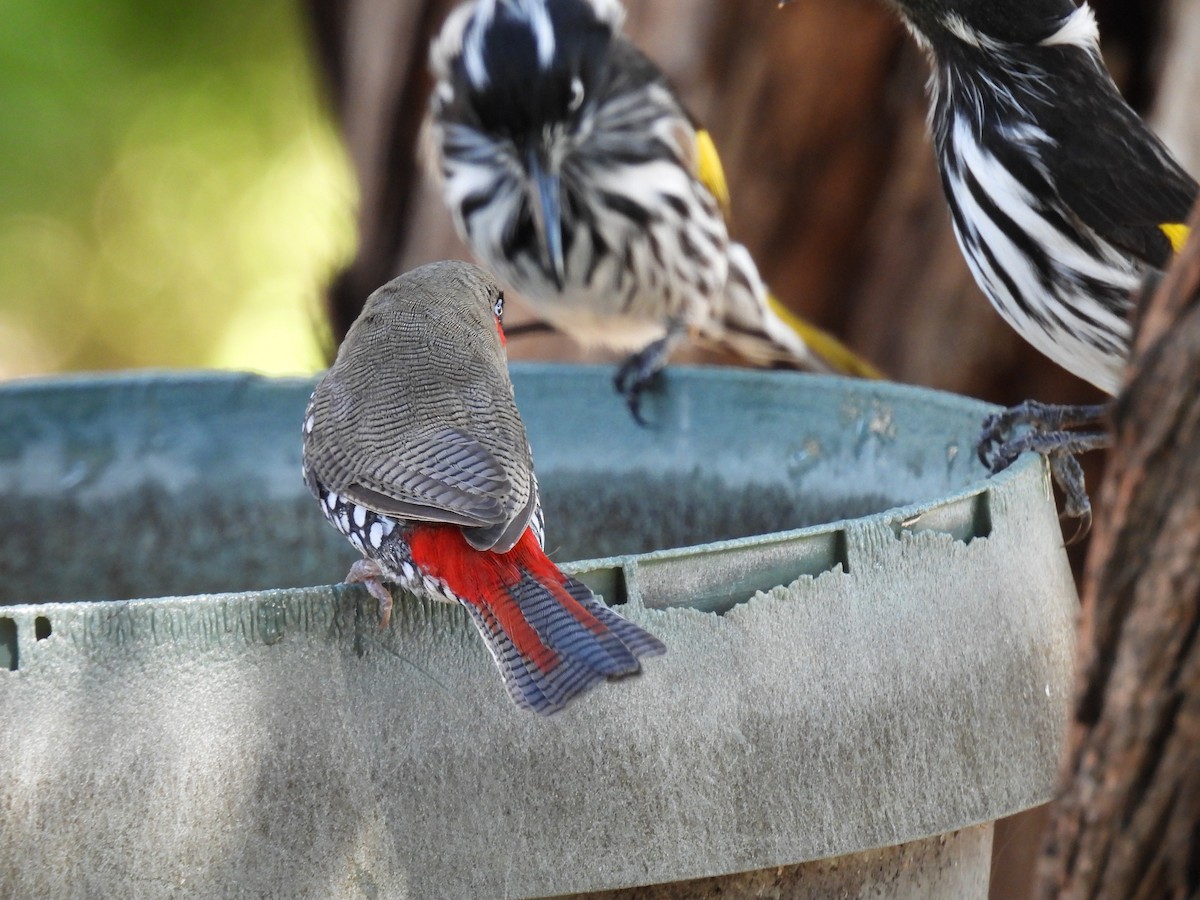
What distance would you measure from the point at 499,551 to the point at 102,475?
5.28 feet

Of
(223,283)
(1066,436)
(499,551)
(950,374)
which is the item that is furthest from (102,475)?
(223,283)

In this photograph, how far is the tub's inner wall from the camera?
354 cm

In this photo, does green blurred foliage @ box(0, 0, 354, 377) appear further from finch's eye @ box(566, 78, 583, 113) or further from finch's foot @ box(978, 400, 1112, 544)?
finch's foot @ box(978, 400, 1112, 544)

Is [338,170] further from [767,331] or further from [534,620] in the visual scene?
[534,620]

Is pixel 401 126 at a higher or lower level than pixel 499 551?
lower

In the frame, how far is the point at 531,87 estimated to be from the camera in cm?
464

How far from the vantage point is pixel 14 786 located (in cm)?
204

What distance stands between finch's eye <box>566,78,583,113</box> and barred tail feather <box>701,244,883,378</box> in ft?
3.22

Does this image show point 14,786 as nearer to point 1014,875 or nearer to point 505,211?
point 505,211

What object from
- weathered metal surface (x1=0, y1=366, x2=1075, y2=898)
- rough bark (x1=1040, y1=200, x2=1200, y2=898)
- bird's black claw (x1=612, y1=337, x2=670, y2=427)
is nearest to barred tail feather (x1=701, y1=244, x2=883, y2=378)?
bird's black claw (x1=612, y1=337, x2=670, y2=427)

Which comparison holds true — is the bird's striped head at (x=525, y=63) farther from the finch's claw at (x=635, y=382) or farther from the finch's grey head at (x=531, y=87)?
the finch's claw at (x=635, y=382)

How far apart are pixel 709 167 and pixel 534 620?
338 cm

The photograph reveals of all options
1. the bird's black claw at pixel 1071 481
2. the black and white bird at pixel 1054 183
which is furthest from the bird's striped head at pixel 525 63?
the bird's black claw at pixel 1071 481

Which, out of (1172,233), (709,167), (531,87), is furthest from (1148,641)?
(709,167)
